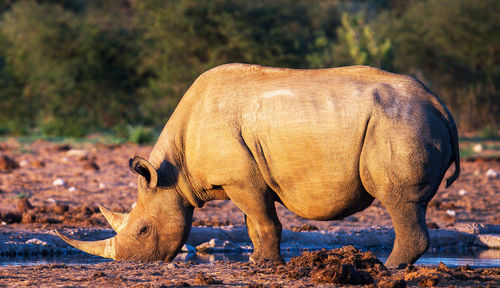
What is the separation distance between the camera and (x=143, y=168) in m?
7.14

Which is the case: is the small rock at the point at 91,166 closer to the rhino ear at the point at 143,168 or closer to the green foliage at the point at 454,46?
the rhino ear at the point at 143,168

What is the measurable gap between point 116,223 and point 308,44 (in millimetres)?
20544

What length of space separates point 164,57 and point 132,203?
574 inches

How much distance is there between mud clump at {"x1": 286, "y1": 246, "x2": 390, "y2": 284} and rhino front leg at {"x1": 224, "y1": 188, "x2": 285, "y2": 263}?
2.46ft

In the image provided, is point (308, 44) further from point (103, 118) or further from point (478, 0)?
point (478, 0)

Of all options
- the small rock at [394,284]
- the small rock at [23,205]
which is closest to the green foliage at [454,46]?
the small rock at [23,205]

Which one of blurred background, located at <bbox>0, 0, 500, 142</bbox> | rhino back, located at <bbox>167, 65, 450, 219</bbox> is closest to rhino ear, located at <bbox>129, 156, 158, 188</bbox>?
rhino back, located at <bbox>167, 65, 450, 219</bbox>

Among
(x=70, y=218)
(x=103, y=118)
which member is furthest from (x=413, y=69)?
(x=70, y=218)

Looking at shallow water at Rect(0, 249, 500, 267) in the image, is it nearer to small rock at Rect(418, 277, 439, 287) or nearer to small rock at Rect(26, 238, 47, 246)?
small rock at Rect(26, 238, 47, 246)

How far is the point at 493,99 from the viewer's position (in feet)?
96.3

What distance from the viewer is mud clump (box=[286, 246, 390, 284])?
5.50 meters

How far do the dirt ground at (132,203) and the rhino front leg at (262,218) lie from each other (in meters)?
0.42

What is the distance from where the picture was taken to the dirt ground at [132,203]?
5.58 m

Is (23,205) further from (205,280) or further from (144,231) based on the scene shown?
(205,280)
